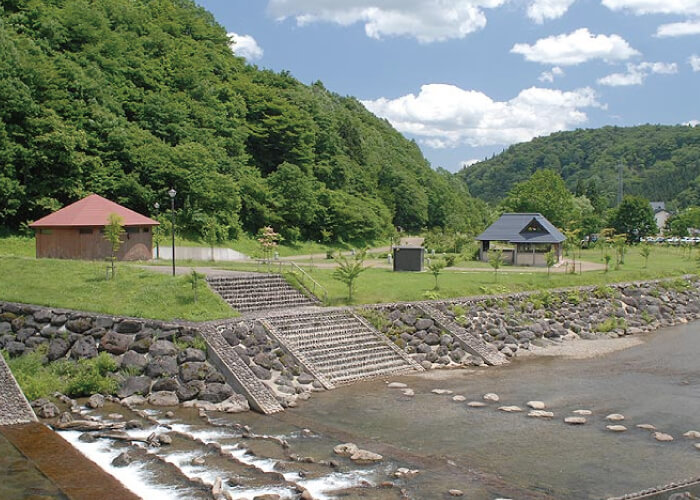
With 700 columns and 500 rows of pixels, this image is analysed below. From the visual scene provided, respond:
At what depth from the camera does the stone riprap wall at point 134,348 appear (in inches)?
711

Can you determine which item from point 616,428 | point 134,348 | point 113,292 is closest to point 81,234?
point 113,292

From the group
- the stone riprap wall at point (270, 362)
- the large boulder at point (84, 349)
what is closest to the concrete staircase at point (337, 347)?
the stone riprap wall at point (270, 362)

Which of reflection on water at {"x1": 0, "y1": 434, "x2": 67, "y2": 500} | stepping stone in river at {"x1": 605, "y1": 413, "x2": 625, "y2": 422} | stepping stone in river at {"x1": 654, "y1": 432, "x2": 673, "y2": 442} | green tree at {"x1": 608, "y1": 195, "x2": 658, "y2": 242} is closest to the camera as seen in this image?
reflection on water at {"x1": 0, "y1": 434, "x2": 67, "y2": 500}

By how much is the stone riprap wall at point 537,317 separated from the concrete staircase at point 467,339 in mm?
217

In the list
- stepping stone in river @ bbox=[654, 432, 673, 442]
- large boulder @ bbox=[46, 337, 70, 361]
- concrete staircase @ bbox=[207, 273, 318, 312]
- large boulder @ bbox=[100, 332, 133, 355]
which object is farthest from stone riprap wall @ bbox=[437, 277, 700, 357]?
large boulder @ bbox=[46, 337, 70, 361]

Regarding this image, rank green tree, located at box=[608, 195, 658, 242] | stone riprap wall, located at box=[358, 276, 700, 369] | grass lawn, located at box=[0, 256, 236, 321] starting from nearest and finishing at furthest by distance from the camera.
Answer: grass lawn, located at box=[0, 256, 236, 321] < stone riprap wall, located at box=[358, 276, 700, 369] < green tree, located at box=[608, 195, 658, 242]

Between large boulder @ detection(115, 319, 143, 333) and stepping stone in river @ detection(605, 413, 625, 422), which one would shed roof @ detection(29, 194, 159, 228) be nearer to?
large boulder @ detection(115, 319, 143, 333)

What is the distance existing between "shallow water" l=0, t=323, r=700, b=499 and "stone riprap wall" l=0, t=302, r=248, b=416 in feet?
3.71

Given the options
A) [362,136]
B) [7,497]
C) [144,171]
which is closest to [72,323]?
[7,497]

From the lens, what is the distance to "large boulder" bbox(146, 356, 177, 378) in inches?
742

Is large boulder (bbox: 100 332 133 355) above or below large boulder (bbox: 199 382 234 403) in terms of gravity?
above

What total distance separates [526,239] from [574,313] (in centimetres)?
1430

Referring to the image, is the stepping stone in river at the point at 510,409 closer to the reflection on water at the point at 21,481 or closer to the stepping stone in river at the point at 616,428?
the stepping stone in river at the point at 616,428

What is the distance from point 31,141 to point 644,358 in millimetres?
37539
